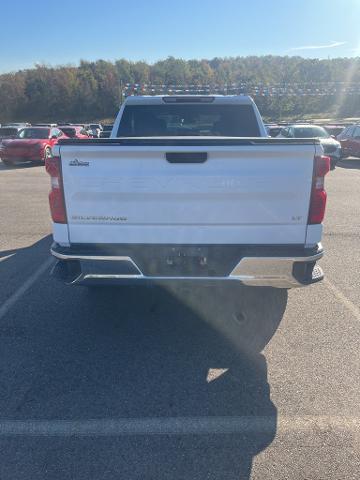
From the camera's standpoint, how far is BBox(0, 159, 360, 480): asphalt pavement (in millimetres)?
2600

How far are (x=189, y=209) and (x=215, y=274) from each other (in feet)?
1.82

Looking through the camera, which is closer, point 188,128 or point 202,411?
point 202,411

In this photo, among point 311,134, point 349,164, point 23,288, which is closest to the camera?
point 23,288

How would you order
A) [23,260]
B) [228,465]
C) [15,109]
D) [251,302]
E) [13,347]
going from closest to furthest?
[228,465], [13,347], [251,302], [23,260], [15,109]

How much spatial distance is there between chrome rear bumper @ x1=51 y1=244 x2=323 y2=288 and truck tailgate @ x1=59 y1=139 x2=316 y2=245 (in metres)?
0.15

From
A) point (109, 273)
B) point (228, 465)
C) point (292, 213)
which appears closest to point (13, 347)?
point (109, 273)

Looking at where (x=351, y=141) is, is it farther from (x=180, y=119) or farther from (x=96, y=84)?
(x=96, y=84)

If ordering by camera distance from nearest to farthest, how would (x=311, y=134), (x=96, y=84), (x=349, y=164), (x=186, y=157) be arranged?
(x=186, y=157), (x=311, y=134), (x=349, y=164), (x=96, y=84)

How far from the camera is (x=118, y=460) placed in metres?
2.59

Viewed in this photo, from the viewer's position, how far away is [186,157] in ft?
10.9

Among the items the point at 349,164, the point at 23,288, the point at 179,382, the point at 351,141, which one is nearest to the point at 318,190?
the point at 179,382

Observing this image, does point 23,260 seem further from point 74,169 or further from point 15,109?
point 15,109

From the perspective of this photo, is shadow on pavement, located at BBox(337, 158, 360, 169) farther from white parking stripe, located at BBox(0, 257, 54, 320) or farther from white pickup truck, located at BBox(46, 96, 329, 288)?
white pickup truck, located at BBox(46, 96, 329, 288)

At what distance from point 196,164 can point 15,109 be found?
80.7m
